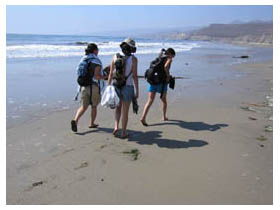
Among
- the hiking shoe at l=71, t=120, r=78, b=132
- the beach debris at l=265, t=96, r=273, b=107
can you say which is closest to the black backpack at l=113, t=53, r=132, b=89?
the hiking shoe at l=71, t=120, r=78, b=132

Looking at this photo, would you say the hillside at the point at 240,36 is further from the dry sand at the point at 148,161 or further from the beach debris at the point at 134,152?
the beach debris at the point at 134,152

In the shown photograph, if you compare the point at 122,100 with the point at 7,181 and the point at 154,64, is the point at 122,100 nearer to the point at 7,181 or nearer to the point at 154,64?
the point at 154,64

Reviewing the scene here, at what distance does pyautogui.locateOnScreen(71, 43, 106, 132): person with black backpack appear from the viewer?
17.5ft

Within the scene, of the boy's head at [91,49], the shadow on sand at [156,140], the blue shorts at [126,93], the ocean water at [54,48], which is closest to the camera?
the shadow on sand at [156,140]

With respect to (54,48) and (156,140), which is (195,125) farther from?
(54,48)

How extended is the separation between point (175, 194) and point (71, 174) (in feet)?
4.61

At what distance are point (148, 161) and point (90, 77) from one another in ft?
6.90

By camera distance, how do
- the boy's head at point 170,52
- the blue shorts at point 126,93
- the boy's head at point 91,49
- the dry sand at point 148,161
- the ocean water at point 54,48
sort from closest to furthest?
the dry sand at point 148,161, the blue shorts at point 126,93, the boy's head at point 91,49, the boy's head at point 170,52, the ocean water at point 54,48

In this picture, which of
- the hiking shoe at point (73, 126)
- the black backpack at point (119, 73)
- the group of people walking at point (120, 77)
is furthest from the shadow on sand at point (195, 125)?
the hiking shoe at point (73, 126)

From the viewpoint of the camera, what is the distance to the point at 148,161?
13.7 feet

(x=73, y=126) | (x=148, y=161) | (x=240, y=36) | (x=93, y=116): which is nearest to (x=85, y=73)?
(x=93, y=116)

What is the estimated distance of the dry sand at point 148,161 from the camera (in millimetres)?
3305
